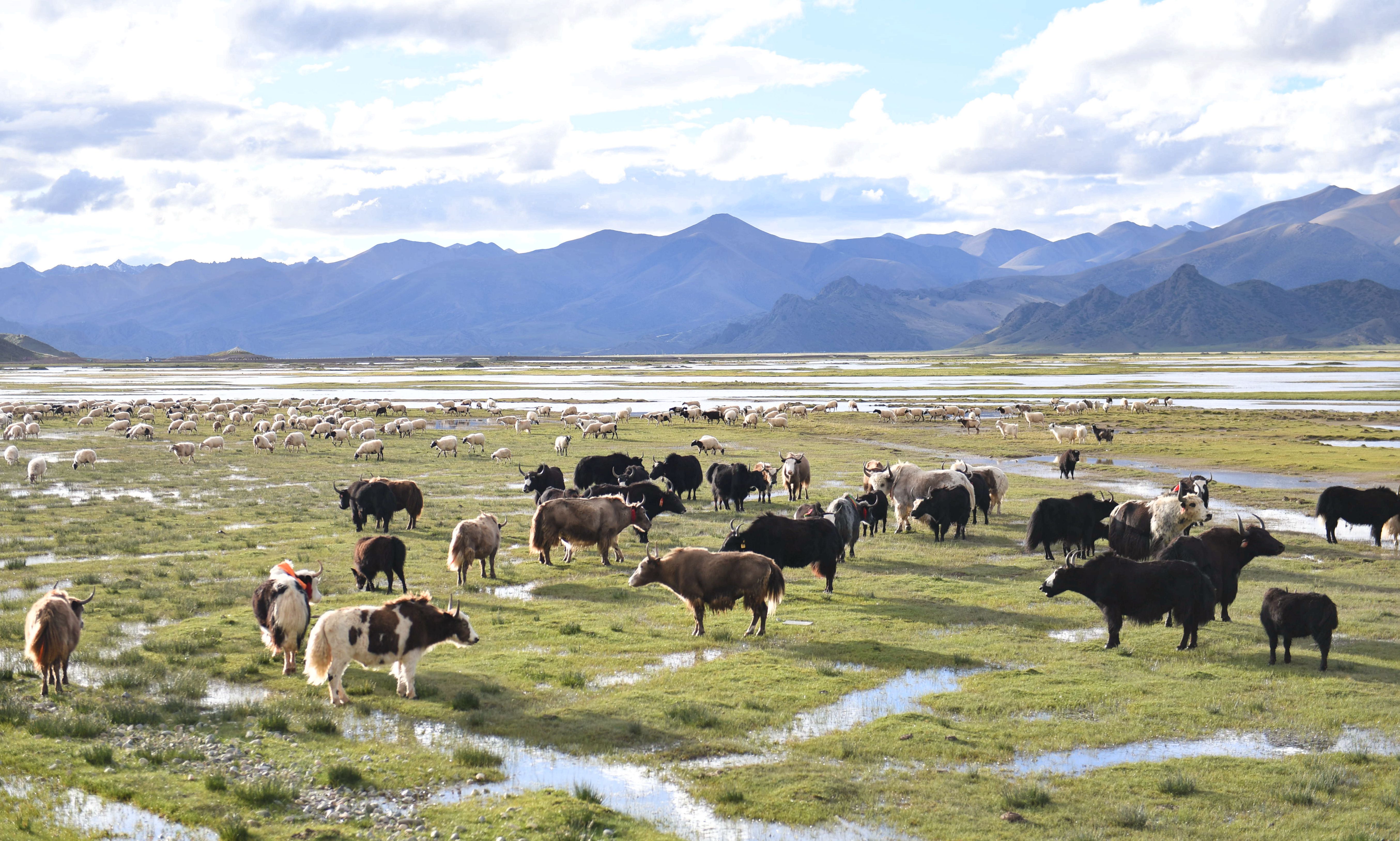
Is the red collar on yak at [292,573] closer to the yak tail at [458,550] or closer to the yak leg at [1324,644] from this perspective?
the yak tail at [458,550]

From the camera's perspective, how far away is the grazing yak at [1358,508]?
68.8 feet

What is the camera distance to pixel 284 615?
12.2 meters

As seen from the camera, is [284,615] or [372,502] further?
[372,502]

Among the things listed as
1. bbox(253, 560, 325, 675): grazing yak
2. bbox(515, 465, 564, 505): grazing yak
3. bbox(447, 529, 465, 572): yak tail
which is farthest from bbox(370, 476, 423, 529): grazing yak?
bbox(253, 560, 325, 675): grazing yak

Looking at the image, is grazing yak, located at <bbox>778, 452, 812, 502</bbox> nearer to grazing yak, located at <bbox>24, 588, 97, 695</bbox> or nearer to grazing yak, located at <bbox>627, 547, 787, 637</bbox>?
grazing yak, located at <bbox>627, 547, 787, 637</bbox>

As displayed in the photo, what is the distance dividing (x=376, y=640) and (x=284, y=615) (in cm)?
173

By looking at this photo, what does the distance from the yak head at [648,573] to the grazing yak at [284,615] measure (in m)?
4.71

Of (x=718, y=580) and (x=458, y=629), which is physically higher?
(x=718, y=580)

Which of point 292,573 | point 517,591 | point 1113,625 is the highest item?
point 292,573

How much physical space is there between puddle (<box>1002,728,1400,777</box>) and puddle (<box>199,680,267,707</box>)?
28.4 ft

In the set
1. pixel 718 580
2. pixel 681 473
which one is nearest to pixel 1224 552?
pixel 718 580

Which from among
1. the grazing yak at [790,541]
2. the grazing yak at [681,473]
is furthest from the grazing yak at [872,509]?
the grazing yak at [681,473]

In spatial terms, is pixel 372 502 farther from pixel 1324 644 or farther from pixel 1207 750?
pixel 1324 644

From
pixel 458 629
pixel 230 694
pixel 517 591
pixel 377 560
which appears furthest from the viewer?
pixel 517 591
